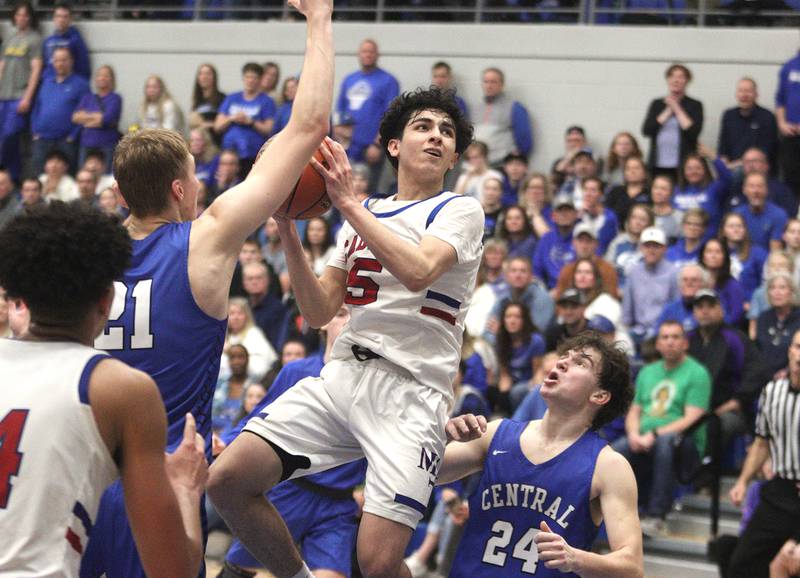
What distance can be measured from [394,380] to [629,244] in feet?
21.7

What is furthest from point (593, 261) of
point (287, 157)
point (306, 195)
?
point (287, 157)

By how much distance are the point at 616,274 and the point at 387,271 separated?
611 centimetres

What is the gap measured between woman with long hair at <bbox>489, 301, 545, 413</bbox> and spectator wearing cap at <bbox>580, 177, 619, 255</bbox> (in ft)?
6.47

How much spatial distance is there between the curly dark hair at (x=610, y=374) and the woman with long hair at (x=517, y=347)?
427 centimetres

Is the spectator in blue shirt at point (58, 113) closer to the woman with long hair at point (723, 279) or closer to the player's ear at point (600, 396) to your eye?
the woman with long hair at point (723, 279)

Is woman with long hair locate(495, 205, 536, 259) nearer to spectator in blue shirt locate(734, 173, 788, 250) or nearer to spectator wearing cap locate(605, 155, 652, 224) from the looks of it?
spectator wearing cap locate(605, 155, 652, 224)

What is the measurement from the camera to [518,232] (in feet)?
37.5

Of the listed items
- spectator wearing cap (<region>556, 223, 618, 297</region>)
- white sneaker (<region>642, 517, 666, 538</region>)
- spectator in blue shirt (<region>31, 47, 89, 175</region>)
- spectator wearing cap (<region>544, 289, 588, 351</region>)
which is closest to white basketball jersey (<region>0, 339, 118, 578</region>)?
white sneaker (<region>642, 517, 666, 538</region>)

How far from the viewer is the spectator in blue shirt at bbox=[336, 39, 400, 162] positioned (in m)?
13.9

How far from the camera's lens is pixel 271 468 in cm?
475

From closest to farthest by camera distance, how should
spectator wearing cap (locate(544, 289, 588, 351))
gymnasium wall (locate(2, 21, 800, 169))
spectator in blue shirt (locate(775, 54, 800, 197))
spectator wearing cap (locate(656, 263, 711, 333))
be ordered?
spectator wearing cap (locate(544, 289, 588, 351)), spectator wearing cap (locate(656, 263, 711, 333)), spectator in blue shirt (locate(775, 54, 800, 197)), gymnasium wall (locate(2, 21, 800, 169))

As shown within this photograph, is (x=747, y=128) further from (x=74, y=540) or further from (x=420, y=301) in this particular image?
(x=74, y=540)

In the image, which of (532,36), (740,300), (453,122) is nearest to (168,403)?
(453,122)

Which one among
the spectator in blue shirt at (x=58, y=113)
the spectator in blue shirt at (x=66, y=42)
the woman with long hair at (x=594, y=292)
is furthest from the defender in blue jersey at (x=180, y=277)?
the spectator in blue shirt at (x=66, y=42)
